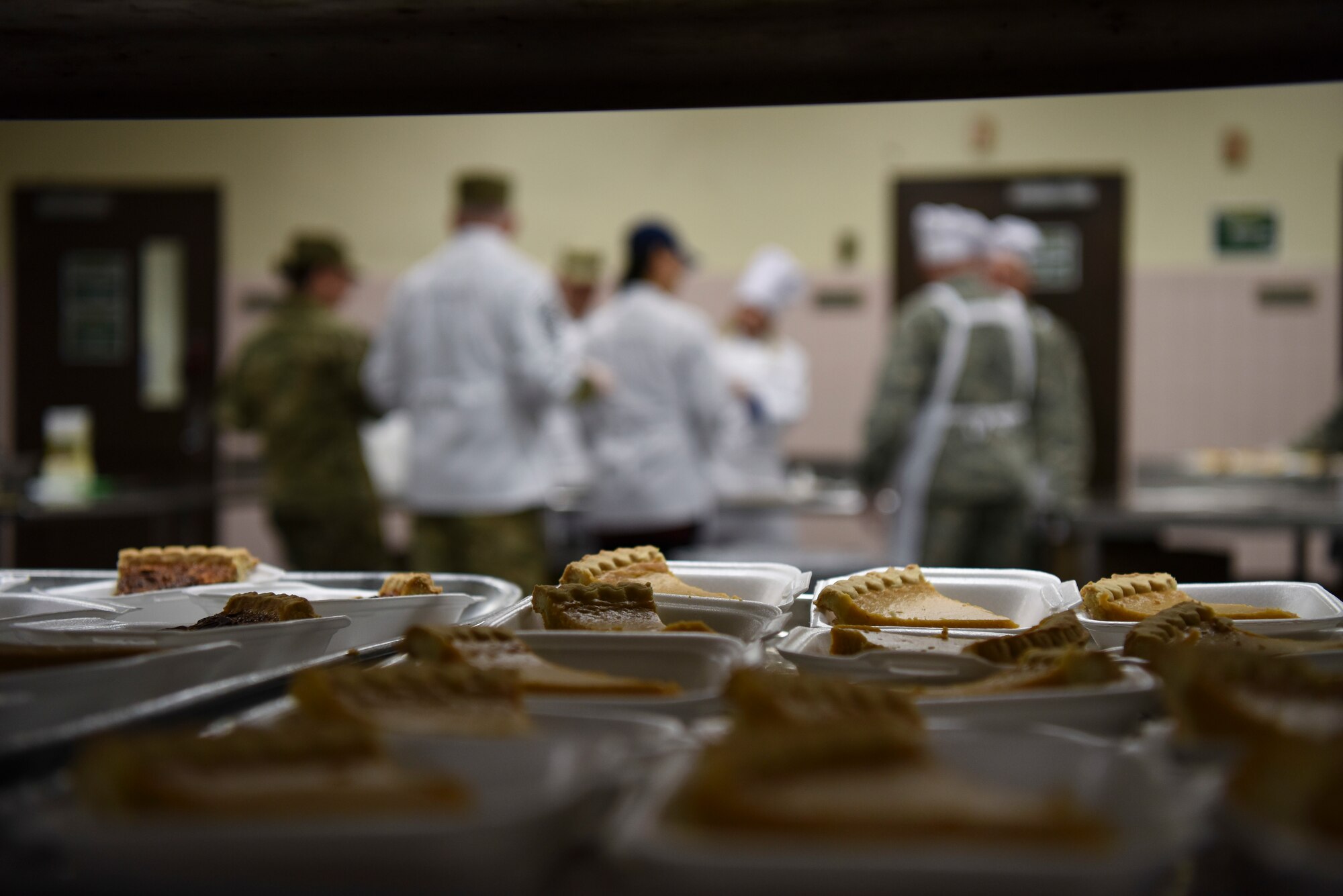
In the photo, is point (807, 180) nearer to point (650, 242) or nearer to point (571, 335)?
point (571, 335)

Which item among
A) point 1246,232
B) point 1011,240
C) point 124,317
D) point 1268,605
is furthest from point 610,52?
point 124,317

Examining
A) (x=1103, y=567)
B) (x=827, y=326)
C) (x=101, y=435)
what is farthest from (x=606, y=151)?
(x=1103, y=567)

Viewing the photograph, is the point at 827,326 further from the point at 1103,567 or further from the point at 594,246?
the point at 1103,567

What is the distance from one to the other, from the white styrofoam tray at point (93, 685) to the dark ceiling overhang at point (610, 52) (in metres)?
0.58

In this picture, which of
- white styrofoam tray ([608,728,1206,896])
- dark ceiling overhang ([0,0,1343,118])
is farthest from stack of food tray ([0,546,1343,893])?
dark ceiling overhang ([0,0,1343,118])

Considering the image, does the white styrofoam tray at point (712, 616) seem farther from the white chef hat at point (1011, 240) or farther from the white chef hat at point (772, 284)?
the white chef hat at point (772, 284)

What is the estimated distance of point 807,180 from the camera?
21.2ft

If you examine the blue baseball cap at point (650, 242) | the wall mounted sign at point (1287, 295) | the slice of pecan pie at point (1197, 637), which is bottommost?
the slice of pecan pie at point (1197, 637)

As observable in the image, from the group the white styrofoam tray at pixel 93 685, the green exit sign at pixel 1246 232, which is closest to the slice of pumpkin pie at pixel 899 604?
the white styrofoam tray at pixel 93 685

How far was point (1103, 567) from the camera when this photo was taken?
4.30 meters

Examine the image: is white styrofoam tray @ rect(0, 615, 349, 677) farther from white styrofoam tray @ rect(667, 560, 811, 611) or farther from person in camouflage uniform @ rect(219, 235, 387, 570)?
person in camouflage uniform @ rect(219, 235, 387, 570)

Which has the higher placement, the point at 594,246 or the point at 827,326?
the point at 594,246

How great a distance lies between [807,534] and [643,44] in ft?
18.5

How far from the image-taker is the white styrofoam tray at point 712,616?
42.1 inches
